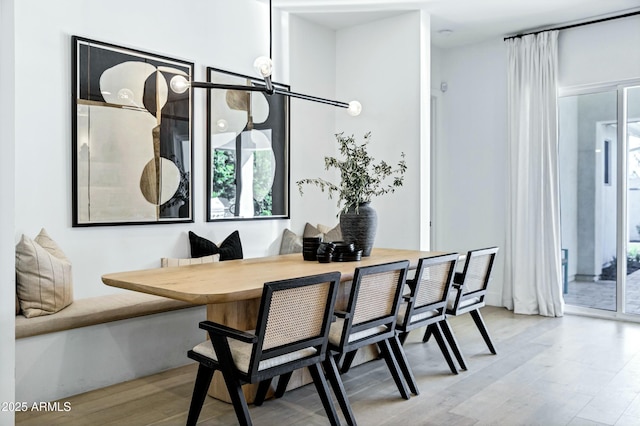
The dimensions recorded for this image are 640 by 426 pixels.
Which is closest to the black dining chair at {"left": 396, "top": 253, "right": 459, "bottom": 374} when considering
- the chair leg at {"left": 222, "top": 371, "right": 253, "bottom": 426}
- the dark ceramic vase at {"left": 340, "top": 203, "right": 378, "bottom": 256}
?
the dark ceramic vase at {"left": 340, "top": 203, "right": 378, "bottom": 256}

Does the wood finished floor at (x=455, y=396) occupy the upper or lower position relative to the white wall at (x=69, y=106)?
lower

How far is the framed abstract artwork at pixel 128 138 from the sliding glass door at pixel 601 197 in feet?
12.2

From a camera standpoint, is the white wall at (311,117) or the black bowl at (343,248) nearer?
the black bowl at (343,248)

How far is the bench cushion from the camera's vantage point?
292cm

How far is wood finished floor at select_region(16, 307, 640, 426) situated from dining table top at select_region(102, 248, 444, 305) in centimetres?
72

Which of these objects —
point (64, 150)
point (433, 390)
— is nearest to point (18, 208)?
point (64, 150)

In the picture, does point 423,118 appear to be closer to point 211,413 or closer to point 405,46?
point 405,46

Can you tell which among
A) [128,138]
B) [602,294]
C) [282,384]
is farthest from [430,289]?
[602,294]

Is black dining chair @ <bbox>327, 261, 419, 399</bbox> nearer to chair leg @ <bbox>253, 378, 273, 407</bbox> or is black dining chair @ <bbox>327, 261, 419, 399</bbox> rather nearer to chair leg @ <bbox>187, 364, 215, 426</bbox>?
chair leg @ <bbox>253, 378, 273, 407</bbox>

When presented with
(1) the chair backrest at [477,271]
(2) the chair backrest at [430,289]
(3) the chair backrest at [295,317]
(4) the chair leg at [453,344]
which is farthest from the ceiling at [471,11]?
(3) the chair backrest at [295,317]

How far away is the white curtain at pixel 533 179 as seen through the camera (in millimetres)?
5246

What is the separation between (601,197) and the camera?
5.21m

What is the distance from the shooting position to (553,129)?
17.2ft

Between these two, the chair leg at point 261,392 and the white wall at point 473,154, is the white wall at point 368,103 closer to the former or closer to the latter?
the white wall at point 473,154
